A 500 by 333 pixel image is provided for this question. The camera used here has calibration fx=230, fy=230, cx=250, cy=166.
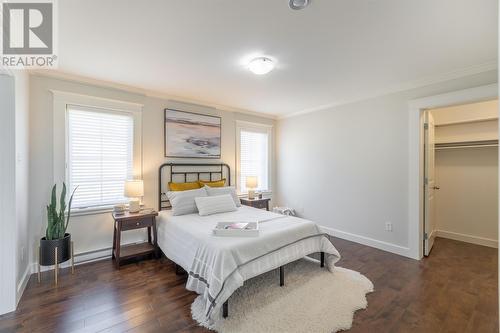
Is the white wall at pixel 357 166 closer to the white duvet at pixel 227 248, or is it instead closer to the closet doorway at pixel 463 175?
the closet doorway at pixel 463 175

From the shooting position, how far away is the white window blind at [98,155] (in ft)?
10.0

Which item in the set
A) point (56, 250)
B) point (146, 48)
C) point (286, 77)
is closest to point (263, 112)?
point (286, 77)

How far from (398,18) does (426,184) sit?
8.05 ft

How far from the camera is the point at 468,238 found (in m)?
3.85

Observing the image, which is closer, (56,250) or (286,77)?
(56,250)

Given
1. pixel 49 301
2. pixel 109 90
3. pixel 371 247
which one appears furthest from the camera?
pixel 371 247

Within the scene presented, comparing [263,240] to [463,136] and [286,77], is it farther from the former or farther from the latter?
[463,136]

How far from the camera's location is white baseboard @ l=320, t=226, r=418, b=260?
334 centimetres

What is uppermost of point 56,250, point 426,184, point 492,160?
point 492,160

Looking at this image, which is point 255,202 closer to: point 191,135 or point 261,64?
point 191,135

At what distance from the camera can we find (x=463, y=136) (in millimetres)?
3873

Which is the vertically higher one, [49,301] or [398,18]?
[398,18]

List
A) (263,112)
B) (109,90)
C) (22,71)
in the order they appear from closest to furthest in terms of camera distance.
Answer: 1. (22,71)
2. (109,90)
3. (263,112)

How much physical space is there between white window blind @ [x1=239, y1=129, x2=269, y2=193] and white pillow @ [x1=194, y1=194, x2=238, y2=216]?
51.1 inches
